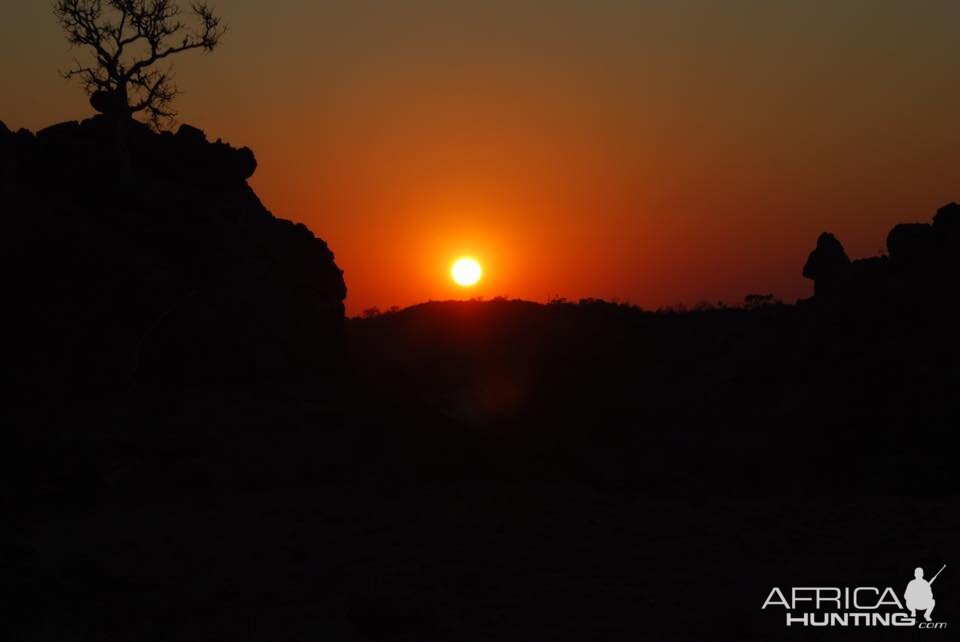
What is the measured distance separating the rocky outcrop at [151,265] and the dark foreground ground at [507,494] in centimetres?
92

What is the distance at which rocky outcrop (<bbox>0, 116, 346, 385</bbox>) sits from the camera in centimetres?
2428

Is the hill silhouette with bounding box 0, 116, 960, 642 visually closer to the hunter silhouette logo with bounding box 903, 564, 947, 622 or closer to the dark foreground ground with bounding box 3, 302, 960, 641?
the dark foreground ground with bounding box 3, 302, 960, 641

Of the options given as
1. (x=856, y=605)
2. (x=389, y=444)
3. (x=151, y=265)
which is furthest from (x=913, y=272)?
(x=151, y=265)

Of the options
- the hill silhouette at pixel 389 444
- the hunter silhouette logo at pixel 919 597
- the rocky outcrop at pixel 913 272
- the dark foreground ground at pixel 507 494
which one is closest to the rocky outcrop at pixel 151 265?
the hill silhouette at pixel 389 444

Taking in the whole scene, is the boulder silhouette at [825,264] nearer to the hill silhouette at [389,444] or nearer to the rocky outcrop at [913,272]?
the hill silhouette at [389,444]

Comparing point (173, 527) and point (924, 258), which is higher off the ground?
point (924, 258)

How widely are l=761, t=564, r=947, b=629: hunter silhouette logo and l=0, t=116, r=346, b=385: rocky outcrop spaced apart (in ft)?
50.5

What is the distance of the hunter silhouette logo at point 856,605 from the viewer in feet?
46.3

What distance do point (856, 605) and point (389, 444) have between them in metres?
12.5

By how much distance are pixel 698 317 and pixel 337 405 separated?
18222 millimetres

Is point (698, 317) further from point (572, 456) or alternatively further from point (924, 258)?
point (572, 456)

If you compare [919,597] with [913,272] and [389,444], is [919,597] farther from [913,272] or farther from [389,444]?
[913,272]

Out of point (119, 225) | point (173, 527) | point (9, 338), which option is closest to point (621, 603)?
point (173, 527)

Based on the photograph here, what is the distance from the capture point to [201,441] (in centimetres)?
2288
